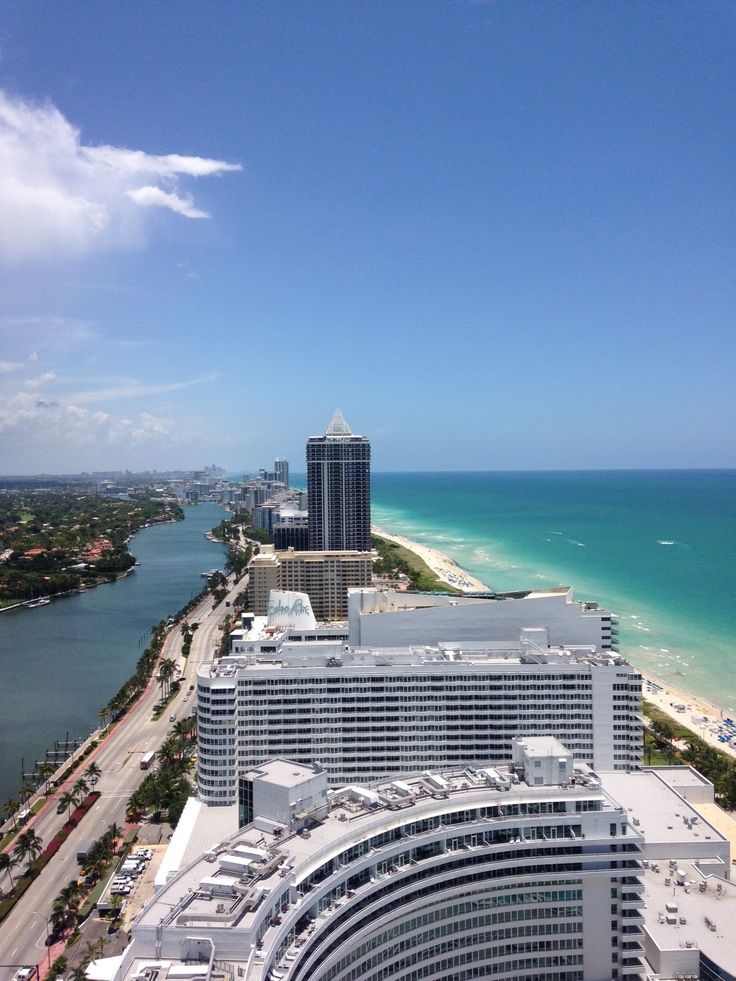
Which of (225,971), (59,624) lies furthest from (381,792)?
(59,624)

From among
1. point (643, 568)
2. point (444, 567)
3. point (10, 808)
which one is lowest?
point (10, 808)

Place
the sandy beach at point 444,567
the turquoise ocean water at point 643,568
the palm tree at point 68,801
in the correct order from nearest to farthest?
the palm tree at point 68,801 < the turquoise ocean water at point 643,568 < the sandy beach at point 444,567

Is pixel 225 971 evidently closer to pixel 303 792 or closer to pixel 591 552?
pixel 303 792

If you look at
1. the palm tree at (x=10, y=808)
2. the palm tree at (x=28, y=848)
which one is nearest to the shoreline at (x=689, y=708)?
the palm tree at (x=28, y=848)

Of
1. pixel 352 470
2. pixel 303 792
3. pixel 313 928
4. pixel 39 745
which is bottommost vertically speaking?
pixel 39 745

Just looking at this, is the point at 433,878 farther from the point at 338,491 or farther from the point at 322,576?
the point at 338,491

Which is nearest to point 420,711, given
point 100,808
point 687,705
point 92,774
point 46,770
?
point 100,808

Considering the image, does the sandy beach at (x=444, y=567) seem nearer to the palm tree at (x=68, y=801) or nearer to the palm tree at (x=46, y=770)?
the palm tree at (x=46, y=770)
